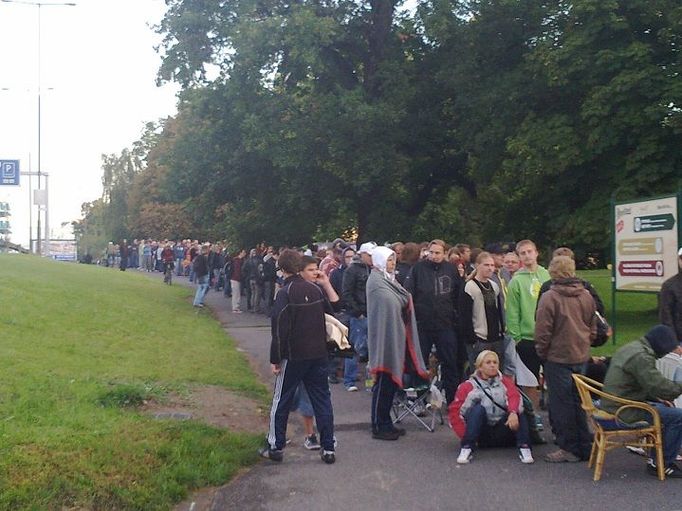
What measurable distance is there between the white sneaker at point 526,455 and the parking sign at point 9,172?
32341 mm

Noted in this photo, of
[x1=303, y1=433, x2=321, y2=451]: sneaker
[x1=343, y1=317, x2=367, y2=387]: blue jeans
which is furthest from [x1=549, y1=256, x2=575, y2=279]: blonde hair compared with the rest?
[x1=343, y1=317, x2=367, y2=387]: blue jeans

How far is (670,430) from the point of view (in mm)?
6844

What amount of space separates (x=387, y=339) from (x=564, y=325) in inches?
70.8

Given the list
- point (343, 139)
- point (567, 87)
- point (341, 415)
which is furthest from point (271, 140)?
point (341, 415)

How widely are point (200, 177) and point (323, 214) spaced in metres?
3.95

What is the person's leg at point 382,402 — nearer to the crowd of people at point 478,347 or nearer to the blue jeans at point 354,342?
the crowd of people at point 478,347

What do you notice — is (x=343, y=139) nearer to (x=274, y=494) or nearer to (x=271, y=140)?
(x=271, y=140)

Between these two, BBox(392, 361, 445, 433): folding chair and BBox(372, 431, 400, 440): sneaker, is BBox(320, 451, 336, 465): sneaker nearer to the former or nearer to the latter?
BBox(372, 431, 400, 440): sneaker

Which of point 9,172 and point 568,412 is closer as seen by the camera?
point 568,412

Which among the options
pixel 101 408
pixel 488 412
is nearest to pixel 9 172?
pixel 101 408

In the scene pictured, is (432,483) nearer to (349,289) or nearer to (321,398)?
(321,398)

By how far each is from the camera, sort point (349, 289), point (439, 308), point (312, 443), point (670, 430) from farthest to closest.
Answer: point (349, 289) < point (439, 308) < point (312, 443) < point (670, 430)

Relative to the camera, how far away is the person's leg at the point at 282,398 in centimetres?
764

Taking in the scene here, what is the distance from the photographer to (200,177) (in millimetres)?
26078
